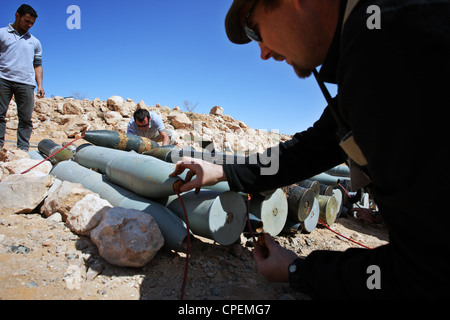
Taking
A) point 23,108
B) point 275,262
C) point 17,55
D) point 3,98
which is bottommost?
point 275,262

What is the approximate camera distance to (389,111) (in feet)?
2.23

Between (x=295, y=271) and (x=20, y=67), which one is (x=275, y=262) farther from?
(x=20, y=67)

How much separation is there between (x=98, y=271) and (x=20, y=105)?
13.2 feet

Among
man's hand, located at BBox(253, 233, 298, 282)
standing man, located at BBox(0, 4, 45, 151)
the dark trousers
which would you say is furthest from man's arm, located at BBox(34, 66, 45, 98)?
man's hand, located at BBox(253, 233, 298, 282)

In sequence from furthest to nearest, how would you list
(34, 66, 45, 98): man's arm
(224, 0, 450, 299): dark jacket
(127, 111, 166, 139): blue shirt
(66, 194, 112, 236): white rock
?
(127, 111, 166, 139): blue shirt, (34, 66, 45, 98): man's arm, (66, 194, 112, 236): white rock, (224, 0, 450, 299): dark jacket

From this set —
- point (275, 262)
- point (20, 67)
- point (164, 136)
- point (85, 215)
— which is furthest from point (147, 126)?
point (275, 262)

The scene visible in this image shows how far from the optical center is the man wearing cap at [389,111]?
643mm

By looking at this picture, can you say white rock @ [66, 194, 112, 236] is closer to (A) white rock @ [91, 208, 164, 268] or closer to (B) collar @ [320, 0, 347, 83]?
(A) white rock @ [91, 208, 164, 268]

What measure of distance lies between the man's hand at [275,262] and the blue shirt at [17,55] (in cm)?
483

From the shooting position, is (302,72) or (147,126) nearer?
(302,72)

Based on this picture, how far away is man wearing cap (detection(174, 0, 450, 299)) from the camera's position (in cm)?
64

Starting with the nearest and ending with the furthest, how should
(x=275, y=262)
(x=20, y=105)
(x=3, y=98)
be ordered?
(x=275, y=262) → (x=3, y=98) → (x=20, y=105)
